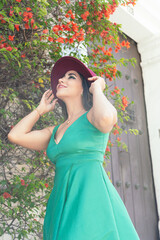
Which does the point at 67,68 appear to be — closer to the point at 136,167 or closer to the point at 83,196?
the point at 83,196

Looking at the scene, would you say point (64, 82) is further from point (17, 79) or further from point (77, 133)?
point (17, 79)

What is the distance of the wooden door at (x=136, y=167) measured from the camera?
3.40 m

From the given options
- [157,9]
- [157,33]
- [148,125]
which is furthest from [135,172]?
[157,9]

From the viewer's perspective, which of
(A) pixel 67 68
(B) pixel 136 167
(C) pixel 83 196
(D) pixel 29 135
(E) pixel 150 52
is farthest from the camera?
(E) pixel 150 52

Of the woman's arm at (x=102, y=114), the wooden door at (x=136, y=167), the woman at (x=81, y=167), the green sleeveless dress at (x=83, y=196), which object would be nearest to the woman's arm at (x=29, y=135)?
the woman at (x=81, y=167)

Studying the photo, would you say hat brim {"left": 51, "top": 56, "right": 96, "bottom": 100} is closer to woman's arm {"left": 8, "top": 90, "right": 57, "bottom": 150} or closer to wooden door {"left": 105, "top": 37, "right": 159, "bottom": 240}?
woman's arm {"left": 8, "top": 90, "right": 57, "bottom": 150}

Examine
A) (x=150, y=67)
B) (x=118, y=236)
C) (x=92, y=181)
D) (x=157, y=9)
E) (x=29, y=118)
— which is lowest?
(x=118, y=236)

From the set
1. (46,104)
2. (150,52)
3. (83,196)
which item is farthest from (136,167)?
(83,196)

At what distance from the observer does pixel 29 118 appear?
5.33 ft

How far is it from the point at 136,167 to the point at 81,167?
249 centimetres

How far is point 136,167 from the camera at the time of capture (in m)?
3.69

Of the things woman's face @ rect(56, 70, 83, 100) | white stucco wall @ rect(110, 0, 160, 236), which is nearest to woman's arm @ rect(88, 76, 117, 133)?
woman's face @ rect(56, 70, 83, 100)

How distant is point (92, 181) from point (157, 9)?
3.44 meters

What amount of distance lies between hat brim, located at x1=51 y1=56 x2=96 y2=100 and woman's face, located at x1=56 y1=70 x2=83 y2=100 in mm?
37
